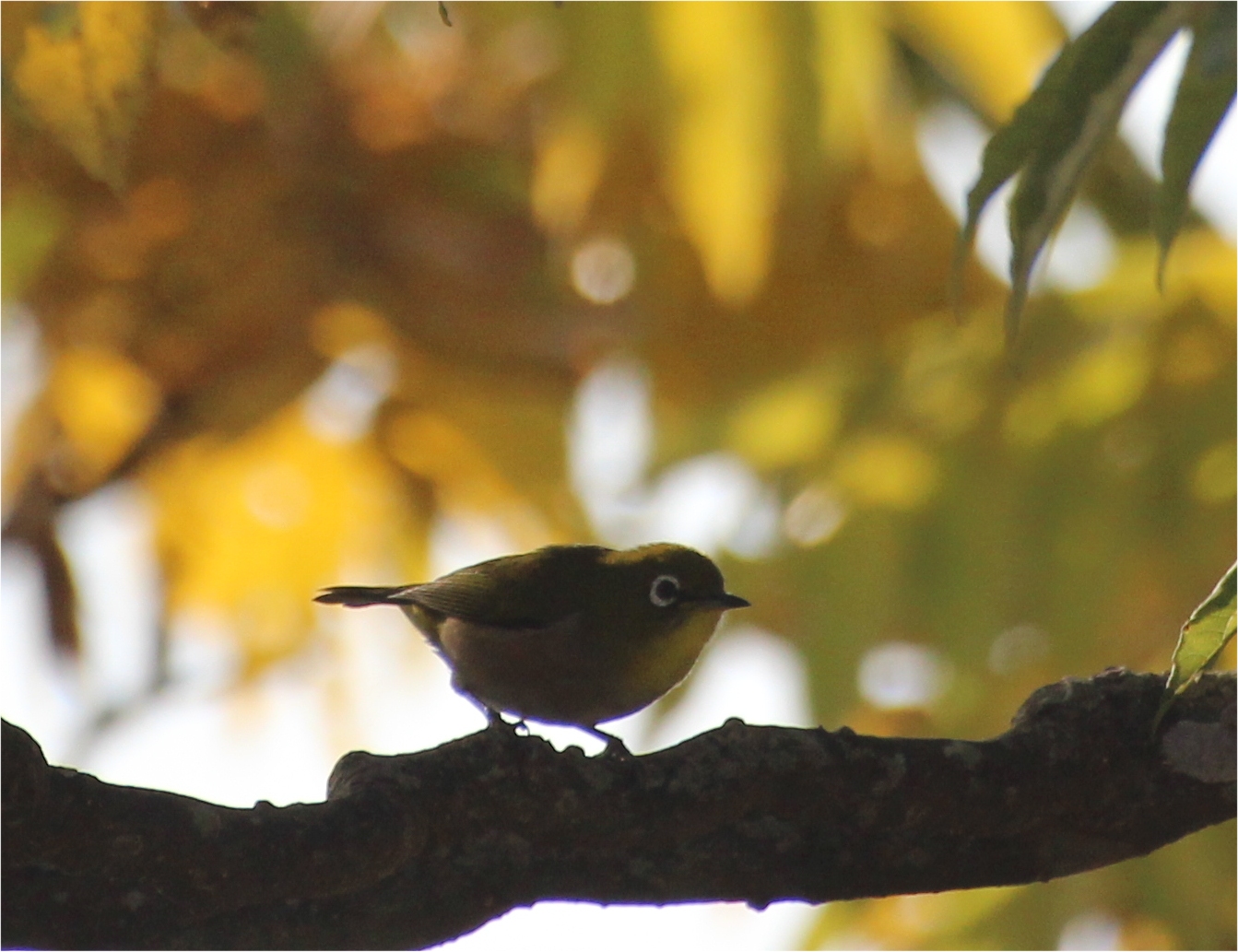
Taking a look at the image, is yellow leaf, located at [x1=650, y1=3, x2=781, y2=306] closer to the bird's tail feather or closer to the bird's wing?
the bird's wing

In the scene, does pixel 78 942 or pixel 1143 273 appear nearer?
pixel 78 942

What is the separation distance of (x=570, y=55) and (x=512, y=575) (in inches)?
89.8

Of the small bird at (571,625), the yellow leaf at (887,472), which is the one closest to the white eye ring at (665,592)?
the small bird at (571,625)

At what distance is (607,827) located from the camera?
10.7 feet

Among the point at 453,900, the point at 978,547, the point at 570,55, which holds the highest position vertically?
the point at 570,55

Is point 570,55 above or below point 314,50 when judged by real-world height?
below

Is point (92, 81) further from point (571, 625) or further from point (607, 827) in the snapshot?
point (571, 625)

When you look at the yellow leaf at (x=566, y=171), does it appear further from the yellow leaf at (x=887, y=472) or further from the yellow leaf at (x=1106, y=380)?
the yellow leaf at (x=1106, y=380)

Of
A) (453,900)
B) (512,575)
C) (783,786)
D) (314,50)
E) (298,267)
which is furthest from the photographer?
(298,267)

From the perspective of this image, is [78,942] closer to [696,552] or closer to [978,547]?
[696,552]

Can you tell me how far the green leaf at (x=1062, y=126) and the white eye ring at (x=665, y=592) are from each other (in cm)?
306

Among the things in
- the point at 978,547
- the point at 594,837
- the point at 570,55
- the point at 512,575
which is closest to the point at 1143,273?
the point at 978,547

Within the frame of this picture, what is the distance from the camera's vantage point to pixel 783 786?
3422mm

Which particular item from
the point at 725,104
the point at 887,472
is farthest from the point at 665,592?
the point at 725,104
